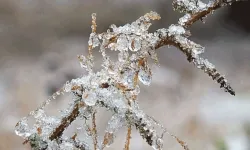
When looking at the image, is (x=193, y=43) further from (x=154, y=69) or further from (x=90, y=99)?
(x=154, y=69)

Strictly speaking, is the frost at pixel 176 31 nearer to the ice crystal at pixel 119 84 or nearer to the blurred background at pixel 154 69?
the ice crystal at pixel 119 84

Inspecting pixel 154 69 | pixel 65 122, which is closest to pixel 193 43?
pixel 65 122

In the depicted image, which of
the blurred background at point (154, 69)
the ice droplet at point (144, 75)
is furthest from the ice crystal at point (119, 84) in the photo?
the blurred background at point (154, 69)

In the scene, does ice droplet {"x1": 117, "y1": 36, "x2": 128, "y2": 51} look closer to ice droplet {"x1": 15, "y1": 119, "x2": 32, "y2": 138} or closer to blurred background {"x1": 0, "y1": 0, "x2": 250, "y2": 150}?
ice droplet {"x1": 15, "y1": 119, "x2": 32, "y2": 138}

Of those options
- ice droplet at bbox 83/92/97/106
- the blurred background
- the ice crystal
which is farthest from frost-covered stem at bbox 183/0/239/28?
the blurred background

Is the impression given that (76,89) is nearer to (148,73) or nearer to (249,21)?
(148,73)

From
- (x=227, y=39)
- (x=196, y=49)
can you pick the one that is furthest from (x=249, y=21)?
(x=196, y=49)

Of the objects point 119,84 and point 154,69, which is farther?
point 154,69
